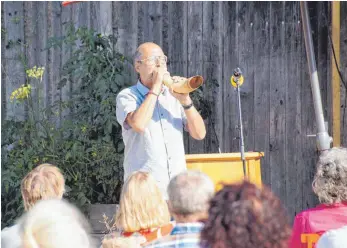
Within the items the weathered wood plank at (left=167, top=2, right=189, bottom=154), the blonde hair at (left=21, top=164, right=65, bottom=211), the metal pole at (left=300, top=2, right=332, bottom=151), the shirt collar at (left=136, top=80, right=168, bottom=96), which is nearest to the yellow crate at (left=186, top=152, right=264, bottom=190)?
the metal pole at (left=300, top=2, right=332, bottom=151)

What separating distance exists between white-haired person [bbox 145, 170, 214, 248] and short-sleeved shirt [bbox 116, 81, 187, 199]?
4.94 feet

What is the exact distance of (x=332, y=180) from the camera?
12.2 ft

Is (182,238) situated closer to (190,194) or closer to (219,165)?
(190,194)

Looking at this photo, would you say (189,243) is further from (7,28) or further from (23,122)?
(7,28)

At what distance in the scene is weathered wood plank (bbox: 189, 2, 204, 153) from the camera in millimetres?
7066

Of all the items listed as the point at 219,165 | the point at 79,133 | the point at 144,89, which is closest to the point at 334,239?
the point at 144,89

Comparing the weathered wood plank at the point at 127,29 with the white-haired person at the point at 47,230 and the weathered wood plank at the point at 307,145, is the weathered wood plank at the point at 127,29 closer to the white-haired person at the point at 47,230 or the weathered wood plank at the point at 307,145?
the weathered wood plank at the point at 307,145

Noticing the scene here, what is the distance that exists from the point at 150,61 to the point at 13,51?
9.13 ft

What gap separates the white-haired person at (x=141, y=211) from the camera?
3.56 metres

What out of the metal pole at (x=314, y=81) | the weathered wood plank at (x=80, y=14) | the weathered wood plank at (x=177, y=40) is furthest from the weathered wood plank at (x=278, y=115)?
the weathered wood plank at (x=80, y=14)

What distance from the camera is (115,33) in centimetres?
723

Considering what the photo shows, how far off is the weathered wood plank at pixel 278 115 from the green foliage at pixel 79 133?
1191mm

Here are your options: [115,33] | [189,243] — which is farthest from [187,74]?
[189,243]

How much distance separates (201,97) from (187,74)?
263mm
